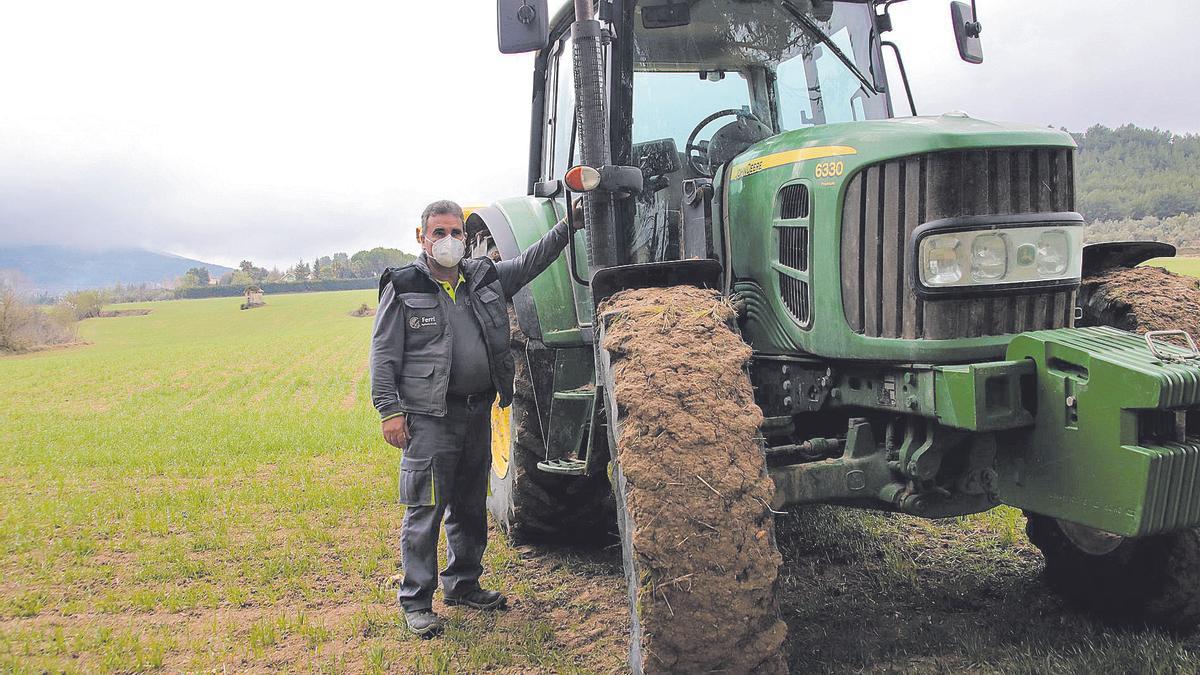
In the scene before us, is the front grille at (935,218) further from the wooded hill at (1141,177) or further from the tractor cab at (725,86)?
the wooded hill at (1141,177)

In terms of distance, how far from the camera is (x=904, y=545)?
4.97 m

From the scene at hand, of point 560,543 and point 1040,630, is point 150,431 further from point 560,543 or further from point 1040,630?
point 1040,630

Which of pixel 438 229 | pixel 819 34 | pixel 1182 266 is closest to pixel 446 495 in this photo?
pixel 438 229

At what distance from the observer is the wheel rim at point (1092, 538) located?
133 inches

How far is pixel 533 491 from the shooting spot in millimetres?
4777

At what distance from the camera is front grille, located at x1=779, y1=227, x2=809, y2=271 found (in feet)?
11.1

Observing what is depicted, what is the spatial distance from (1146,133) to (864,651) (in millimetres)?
59602

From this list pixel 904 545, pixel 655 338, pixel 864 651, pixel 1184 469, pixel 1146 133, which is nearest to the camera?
pixel 1184 469

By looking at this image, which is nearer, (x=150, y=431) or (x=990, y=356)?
(x=990, y=356)

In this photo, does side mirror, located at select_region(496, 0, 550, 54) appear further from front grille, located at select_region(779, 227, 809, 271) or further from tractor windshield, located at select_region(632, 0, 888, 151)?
front grille, located at select_region(779, 227, 809, 271)

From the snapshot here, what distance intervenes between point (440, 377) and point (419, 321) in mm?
261

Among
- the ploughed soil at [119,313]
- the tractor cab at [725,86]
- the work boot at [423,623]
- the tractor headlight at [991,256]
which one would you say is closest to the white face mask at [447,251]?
the tractor cab at [725,86]

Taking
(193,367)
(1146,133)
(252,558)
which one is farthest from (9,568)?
(1146,133)

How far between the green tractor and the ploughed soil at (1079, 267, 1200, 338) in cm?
8
